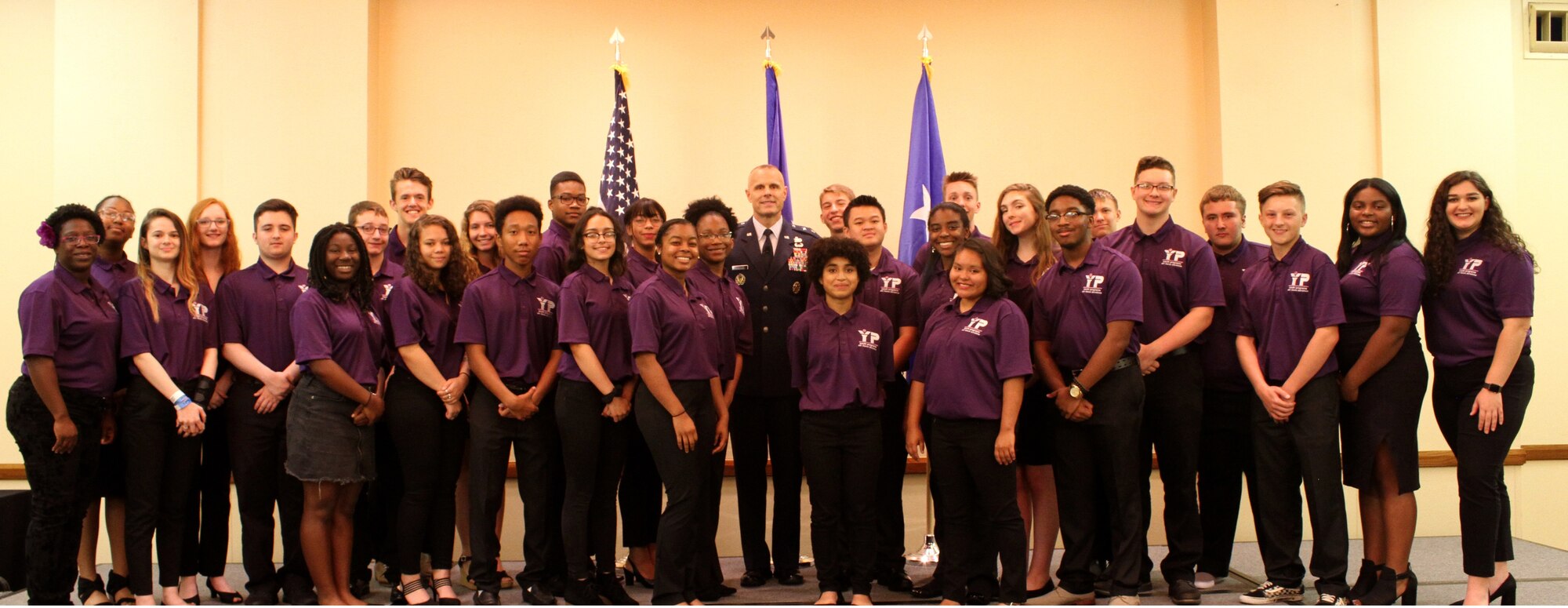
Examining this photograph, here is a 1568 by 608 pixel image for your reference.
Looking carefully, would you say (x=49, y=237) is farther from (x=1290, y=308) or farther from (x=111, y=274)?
(x=1290, y=308)

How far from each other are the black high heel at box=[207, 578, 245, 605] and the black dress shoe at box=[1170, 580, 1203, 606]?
3.86 m

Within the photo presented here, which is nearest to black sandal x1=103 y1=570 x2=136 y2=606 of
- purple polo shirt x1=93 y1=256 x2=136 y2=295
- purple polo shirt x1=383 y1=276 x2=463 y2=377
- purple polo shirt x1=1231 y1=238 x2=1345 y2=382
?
purple polo shirt x1=93 y1=256 x2=136 y2=295

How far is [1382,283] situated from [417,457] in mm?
3764

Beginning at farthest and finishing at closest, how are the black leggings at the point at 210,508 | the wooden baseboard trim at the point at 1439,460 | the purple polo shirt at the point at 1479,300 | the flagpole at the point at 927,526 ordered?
the wooden baseboard trim at the point at 1439,460 → the flagpole at the point at 927,526 → the black leggings at the point at 210,508 → the purple polo shirt at the point at 1479,300

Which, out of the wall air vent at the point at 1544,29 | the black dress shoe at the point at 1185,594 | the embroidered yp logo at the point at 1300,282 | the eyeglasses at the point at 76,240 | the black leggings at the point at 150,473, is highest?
the wall air vent at the point at 1544,29

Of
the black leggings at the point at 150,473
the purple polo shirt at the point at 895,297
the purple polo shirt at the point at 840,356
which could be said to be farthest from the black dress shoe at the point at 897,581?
the black leggings at the point at 150,473

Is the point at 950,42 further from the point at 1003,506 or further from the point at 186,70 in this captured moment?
the point at 186,70

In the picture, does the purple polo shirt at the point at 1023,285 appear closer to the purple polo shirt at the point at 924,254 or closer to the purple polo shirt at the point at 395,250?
the purple polo shirt at the point at 924,254

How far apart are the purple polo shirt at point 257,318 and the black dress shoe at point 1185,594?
3702mm

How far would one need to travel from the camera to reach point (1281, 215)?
170 inches

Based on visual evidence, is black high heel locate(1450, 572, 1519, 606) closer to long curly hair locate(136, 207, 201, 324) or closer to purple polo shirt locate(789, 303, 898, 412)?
purple polo shirt locate(789, 303, 898, 412)

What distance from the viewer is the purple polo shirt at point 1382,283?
4086 millimetres

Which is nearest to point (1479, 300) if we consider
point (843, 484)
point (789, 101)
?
point (843, 484)

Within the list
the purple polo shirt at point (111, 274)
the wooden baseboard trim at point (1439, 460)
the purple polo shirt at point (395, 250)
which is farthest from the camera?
the wooden baseboard trim at point (1439, 460)
